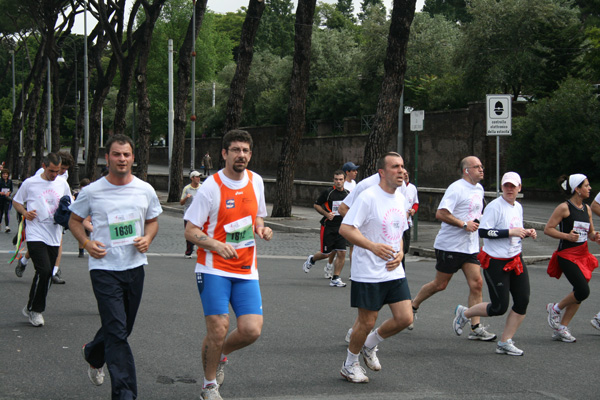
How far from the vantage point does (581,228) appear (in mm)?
7836

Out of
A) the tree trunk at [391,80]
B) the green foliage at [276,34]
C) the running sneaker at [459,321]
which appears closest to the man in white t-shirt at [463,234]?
the running sneaker at [459,321]

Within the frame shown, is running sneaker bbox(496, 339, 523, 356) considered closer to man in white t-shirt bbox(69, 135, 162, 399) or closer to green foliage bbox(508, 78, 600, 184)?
man in white t-shirt bbox(69, 135, 162, 399)

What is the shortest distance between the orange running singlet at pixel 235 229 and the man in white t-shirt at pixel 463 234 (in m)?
2.97

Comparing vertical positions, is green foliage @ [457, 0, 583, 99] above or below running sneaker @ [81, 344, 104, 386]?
above

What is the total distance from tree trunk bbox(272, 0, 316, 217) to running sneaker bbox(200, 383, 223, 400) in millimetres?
19017

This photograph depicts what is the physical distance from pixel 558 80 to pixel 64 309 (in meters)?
29.9

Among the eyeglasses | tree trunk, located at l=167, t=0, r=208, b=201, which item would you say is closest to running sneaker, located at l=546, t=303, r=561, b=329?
the eyeglasses

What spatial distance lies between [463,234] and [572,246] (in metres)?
1.07

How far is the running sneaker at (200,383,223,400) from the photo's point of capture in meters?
5.35

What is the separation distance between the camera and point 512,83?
120ft

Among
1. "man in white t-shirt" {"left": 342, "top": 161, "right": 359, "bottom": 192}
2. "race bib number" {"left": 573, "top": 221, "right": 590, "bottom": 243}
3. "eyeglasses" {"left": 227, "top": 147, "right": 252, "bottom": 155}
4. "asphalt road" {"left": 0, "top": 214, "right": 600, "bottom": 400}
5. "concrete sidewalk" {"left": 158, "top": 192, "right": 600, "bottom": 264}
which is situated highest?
"eyeglasses" {"left": 227, "top": 147, "right": 252, "bottom": 155}

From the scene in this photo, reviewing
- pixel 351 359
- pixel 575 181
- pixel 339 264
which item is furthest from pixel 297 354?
pixel 339 264

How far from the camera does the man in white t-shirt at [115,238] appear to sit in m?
5.41

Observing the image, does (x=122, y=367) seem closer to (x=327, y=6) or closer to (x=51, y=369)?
(x=51, y=369)
